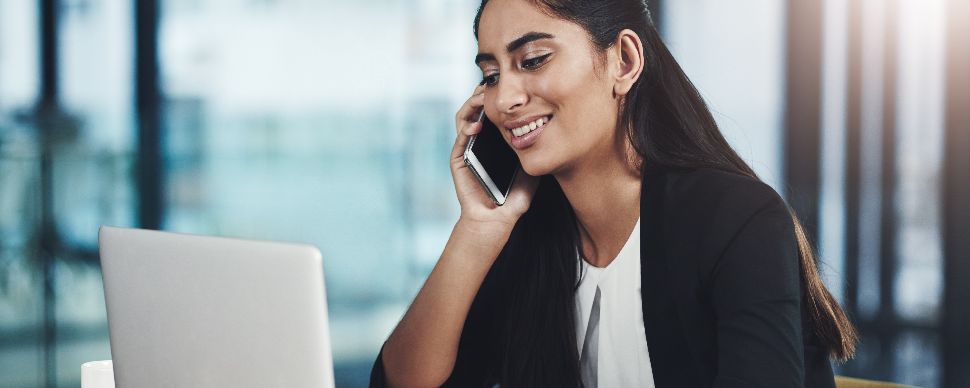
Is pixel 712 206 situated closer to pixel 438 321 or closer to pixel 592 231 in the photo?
pixel 592 231

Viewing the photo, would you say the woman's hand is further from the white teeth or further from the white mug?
the white mug

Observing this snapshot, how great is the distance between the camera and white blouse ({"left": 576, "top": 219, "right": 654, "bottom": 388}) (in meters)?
1.50

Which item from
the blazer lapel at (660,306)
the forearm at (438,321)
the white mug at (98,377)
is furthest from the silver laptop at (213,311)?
Result: the blazer lapel at (660,306)

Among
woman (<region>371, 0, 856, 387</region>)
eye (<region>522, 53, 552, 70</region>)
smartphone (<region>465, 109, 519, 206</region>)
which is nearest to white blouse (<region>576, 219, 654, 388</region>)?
woman (<region>371, 0, 856, 387</region>)

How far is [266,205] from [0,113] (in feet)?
3.41

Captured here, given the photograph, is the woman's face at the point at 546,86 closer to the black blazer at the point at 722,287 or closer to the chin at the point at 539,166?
the chin at the point at 539,166

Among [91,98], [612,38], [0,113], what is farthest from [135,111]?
[612,38]

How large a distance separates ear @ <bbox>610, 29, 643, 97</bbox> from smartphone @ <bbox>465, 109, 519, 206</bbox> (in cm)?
26

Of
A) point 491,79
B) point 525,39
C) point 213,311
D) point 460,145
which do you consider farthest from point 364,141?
point 213,311

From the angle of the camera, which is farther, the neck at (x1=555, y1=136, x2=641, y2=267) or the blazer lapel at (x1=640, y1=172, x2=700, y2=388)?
the neck at (x1=555, y1=136, x2=641, y2=267)

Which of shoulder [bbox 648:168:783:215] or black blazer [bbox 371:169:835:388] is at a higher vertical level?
shoulder [bbox 648:168:783:215]

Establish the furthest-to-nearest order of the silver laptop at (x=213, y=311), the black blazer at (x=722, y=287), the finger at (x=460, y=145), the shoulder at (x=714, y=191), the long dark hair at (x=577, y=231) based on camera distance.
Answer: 1. the finger at (x=460, y=145)
2. the long dark hair at (x=577, y=231)
3. the shoulder at (x=714, y=191)
4. the black blazer at (x=722, y=287)
5. the silver laptop at (x=213, y=311)

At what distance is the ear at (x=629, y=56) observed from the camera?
1.52 m

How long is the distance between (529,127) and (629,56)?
0.21 metres
